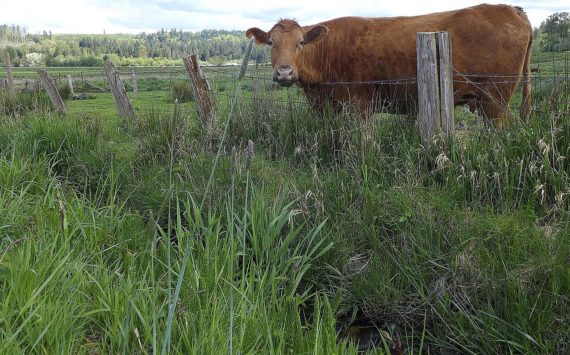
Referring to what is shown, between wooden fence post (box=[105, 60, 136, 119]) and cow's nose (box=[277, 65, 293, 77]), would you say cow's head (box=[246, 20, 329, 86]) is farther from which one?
wooden fence post (box=[105, 60, 136, 119])

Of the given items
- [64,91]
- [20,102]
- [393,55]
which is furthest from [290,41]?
[64,91]

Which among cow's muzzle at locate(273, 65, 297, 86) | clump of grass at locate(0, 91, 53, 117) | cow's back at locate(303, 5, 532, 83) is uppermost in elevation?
cow's back at locate(303, 5, 532, 83)

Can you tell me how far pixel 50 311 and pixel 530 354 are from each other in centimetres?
227

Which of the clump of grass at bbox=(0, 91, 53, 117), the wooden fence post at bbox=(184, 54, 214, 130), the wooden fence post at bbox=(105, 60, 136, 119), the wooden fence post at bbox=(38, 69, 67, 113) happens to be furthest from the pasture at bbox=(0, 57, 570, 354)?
the clump of grass at bbox=(0, 91, 53, 117)

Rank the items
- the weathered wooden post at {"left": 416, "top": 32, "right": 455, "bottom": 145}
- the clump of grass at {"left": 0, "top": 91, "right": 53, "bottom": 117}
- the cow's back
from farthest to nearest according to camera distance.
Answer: the clump of grass at {"left": 0, "top": 91, "right": 53, "bottom": 117}
the cow's back
the weathered wooden post at {"left": 416, "top": 32, "right": 455, "bottom": 145}

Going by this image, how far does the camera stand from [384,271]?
3.35 m

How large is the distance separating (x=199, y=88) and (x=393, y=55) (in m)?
2.48

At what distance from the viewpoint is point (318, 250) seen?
3.62 meters

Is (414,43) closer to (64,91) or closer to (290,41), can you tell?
(290,41)

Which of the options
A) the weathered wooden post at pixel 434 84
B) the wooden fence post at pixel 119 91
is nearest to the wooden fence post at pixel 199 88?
the wooden fence post at pixel 119 91

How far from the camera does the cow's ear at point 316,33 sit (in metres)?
6.43

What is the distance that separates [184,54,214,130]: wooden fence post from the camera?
6660 millimetres

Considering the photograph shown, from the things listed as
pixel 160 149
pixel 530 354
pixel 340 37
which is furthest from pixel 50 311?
pixel 340 37

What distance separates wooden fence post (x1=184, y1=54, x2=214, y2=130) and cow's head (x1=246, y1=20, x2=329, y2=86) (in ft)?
2.77
